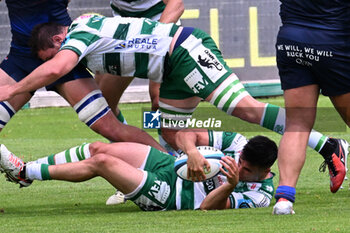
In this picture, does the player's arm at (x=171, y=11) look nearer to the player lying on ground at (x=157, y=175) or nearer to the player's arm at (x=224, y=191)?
the player lying on ground at (x=157, y=175)

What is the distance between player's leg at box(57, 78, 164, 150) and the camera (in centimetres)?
723

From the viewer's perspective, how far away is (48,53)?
23.3 feet

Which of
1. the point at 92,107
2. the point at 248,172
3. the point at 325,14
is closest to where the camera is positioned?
the point at 325,14

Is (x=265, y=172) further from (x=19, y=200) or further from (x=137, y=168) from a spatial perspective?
(x=19, y=200)

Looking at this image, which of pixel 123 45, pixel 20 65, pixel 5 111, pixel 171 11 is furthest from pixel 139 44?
pixel 5 111

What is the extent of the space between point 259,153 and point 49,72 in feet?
5.37

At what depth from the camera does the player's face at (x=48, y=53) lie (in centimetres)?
707

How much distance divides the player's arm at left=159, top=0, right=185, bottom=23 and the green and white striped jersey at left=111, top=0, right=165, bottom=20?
57 centimetres

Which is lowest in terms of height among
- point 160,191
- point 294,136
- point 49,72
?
point 160,191

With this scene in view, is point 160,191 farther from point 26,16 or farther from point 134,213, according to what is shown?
point 26,16

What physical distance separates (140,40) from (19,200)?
1828 mm

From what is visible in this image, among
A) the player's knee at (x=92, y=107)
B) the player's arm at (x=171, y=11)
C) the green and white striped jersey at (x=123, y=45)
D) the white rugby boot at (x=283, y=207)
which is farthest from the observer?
the player's arm at (x=171, y=11)

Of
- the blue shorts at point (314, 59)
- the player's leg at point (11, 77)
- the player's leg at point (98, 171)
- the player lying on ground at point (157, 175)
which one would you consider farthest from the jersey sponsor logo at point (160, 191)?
the player's leg at point (11, 77)

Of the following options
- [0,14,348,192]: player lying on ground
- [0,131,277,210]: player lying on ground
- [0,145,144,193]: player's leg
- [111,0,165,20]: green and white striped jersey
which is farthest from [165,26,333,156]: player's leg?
[111,0,165,20]: green and white striped jersey
